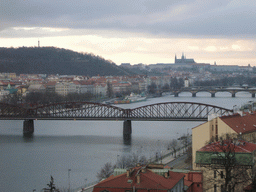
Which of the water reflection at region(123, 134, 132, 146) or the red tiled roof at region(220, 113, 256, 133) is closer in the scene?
the red tiled roof at region(220, 113, 256, 133)

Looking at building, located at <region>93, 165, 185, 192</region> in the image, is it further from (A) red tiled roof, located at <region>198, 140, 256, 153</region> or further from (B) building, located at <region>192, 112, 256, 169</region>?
(B) building, located at <region>192, 112, 256, 169</region>

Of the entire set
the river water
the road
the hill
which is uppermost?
the hill

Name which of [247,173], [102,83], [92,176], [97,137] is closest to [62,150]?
[97,137]

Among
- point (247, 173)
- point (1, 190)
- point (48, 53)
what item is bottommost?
point (1, 190)

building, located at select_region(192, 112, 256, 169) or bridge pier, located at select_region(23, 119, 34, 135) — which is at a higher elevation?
building, located at select_region(192, 112, 256, 169)

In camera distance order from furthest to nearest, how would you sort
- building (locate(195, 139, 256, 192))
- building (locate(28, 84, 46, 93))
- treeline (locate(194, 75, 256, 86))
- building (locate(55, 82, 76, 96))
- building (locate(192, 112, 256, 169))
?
treeline (locate(194, 75, 256, 86))
building (locate(55, 82, 76, 96))
building (locate(28, 84, 46, 93))
building (locate(192, 112, 256, 169))
building (locate(195, 139, 256, 192))

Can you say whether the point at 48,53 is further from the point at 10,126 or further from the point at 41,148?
the point at 41,148

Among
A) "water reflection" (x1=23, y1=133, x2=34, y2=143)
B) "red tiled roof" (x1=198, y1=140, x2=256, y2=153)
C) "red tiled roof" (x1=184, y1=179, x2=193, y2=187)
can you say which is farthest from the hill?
"red tiled roof" (x1=184, y1=179, x2=193, y2=187)

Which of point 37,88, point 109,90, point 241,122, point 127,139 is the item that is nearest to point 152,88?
point 109,90

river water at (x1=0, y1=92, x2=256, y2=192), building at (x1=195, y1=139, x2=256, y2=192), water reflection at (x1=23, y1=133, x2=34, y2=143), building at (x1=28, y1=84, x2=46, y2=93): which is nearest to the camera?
building at (x1=195, y1=139, x2=256, y2=192)
